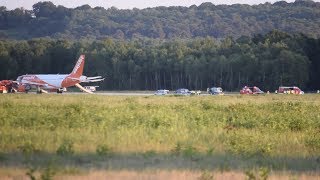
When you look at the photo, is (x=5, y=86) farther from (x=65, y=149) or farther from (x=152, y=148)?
(x=65, y=149)

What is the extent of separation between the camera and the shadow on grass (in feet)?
38.8

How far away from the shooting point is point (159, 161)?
12.6m

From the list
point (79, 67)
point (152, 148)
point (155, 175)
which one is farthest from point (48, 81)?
point (155, 175)

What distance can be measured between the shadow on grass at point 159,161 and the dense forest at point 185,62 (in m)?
78.3

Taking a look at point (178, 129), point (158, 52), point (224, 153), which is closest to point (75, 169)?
point (224, 153)

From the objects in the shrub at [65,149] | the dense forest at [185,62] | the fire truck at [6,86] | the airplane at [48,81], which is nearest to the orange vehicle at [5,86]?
the fire truck at [6,86]

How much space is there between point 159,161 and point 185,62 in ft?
313

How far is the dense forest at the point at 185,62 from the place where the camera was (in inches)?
3696

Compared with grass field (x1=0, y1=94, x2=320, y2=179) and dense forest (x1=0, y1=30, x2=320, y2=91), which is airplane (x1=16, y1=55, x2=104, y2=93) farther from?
grass field (x1=0, y1=94, x2=320, y2=179)

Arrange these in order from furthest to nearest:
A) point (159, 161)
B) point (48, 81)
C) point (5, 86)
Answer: point (5, 86)
point (48, 81)
point (159, 161)

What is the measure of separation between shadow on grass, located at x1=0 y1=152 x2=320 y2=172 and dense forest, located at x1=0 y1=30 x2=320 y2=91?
3081 inches

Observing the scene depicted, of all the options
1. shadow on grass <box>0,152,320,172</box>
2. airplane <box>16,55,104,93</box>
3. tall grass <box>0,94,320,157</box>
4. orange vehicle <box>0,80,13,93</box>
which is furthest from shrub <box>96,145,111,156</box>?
orange vehicle <box>0,80,13,93</box>

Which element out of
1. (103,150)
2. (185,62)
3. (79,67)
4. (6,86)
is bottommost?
(6,86)

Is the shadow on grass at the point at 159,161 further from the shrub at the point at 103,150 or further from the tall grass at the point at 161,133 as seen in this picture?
the tall grass at the point at 161,133
